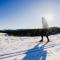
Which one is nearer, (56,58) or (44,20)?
(56,58)

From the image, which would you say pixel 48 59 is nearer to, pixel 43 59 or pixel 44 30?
pixel 43 59

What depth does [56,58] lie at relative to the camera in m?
4.34

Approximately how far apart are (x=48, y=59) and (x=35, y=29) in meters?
7.54

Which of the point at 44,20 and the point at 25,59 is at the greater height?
the point at 44,20

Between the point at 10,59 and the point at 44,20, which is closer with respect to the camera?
the point at 10,59

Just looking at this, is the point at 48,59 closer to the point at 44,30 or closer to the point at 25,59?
the point at 25,59

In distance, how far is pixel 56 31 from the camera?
43.0 ft

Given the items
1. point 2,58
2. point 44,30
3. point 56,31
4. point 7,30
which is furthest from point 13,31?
point 2,58

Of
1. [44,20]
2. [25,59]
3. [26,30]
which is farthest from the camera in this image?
[26,30]

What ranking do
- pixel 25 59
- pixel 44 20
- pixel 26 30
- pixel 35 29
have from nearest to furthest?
1. pixel 25 59
2. pixel 44 20
3. pixel 35 29
4. pixel 26 30

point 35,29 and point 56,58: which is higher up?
point 35,29

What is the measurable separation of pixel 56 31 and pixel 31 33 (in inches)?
112

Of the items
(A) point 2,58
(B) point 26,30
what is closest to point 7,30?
(B) point 26,30

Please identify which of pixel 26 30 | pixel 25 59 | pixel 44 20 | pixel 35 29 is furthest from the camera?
pixel 26 30
